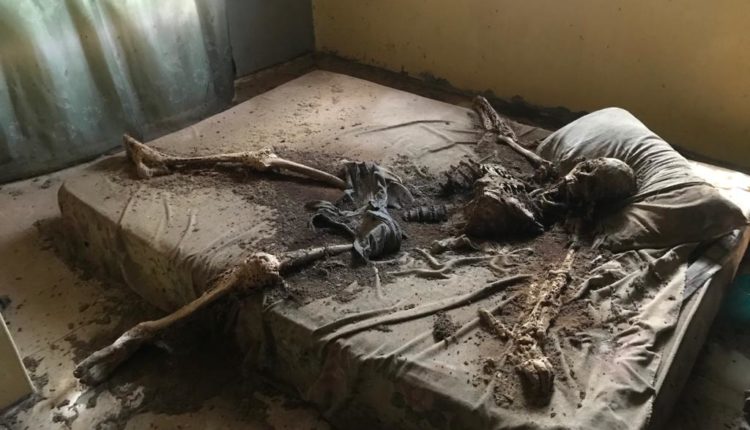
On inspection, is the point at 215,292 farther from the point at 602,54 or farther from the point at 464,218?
the point at 602,54

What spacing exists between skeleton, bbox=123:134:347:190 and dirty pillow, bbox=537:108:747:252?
1.23 meters

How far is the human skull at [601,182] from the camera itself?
2613 millimetres

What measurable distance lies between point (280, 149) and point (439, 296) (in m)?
1.42

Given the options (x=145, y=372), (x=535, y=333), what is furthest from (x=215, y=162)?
(x=535, y=333)

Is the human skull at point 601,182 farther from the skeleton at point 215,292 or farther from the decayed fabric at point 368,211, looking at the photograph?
the skeleton at point 215,292

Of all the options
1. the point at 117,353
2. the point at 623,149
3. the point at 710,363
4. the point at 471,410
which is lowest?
the point at 710,363

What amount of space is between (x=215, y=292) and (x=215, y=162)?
3.22 ft

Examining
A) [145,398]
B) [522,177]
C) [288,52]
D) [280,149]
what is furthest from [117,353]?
[288,52]

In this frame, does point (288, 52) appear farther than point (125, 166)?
Yes

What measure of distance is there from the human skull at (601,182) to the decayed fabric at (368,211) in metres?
0.75

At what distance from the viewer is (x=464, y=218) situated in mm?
2738

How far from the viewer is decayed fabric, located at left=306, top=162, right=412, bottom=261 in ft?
8.34

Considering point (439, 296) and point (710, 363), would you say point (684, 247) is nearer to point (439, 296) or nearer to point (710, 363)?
point (710, 363)

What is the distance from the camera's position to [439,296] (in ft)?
7.59
